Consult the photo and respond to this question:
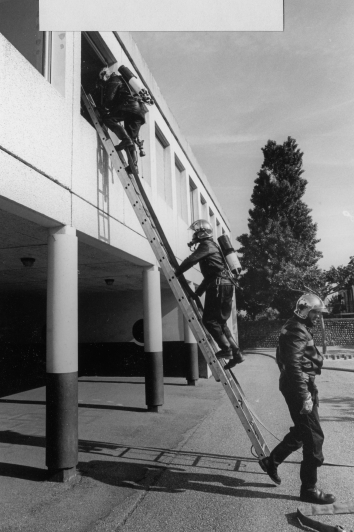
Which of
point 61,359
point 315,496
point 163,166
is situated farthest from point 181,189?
point 315,496

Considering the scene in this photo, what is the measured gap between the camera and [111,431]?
24.5 ft

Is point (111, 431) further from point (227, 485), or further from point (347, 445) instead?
point (347, 445)

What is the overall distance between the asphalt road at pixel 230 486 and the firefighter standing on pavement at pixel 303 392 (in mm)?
258

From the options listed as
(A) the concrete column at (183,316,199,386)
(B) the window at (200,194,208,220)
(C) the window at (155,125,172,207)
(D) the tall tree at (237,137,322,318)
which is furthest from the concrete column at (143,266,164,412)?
(B) the window at (200,194,208,220)

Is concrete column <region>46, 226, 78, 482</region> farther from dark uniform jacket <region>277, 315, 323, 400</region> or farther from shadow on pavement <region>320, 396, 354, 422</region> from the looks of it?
shadow on pavement <region>320, 396, 354, 422</region>

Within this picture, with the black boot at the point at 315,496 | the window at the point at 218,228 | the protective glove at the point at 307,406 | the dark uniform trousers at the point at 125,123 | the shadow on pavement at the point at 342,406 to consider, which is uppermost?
the window at the point at 218,228

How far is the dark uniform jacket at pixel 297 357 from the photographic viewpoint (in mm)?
4215

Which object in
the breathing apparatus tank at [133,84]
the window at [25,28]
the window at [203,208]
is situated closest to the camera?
the window at [25,28]

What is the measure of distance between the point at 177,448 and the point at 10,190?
14.4 ft

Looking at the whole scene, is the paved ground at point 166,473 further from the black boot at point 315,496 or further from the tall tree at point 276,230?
the tall tree at point 276,230

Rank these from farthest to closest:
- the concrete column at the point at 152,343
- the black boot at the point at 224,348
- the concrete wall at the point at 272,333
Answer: the concrete column at the point at 152,343, the concrete wall at the point at 272,333, the black boot at the point at 224,348

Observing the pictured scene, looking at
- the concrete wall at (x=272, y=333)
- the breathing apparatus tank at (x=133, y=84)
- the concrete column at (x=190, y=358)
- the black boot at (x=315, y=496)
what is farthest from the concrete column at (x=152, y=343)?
the black boot at (x=315, y=496)

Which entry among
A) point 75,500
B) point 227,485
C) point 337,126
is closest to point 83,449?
point 75,500

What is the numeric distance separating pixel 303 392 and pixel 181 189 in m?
10.7
